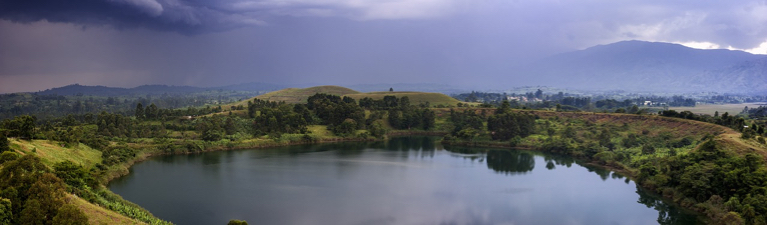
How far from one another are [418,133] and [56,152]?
182ft

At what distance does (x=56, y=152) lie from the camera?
3778 cm

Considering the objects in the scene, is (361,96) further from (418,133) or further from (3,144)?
(3,144)

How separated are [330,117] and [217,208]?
4533cm

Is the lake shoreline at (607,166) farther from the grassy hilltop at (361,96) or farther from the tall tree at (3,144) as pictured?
the tall tree at (3,144)

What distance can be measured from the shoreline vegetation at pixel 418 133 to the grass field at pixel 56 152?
0.53 feet

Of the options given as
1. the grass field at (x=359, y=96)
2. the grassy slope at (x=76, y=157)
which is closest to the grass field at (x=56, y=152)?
the grassy slope at (x=76, y=157)

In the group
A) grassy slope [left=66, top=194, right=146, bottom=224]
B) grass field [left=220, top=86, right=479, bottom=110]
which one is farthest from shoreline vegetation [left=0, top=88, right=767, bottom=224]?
grass field [left=220, top=86, right=479, bottom=110]

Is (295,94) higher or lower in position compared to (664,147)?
higher

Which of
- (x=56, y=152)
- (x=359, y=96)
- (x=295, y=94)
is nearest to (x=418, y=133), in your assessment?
(x=359, y=96)

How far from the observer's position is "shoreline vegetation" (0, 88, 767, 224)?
1186 inches

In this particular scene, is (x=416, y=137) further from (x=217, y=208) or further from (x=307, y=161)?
(x=217, y=208)

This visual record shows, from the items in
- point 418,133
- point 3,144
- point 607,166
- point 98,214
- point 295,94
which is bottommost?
point 607,166

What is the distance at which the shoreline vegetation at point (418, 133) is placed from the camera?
30125mm

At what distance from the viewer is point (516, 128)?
6906 centimetres
